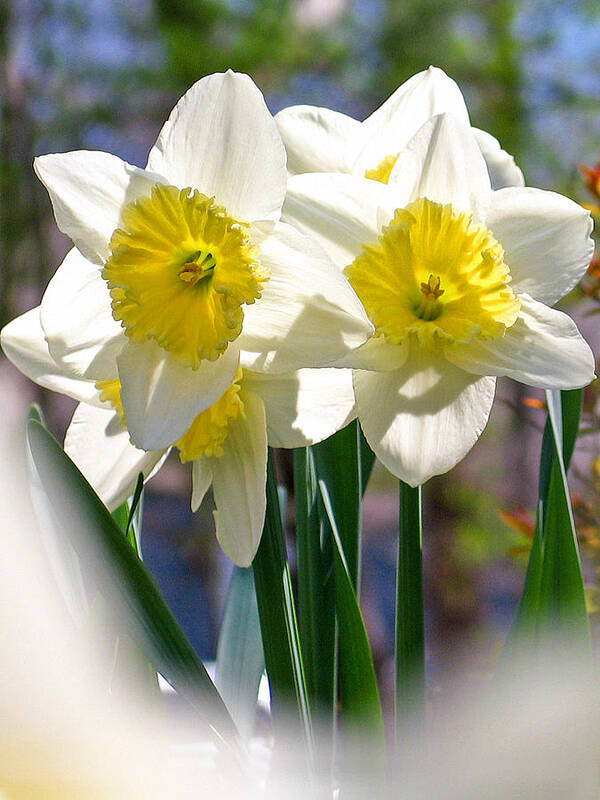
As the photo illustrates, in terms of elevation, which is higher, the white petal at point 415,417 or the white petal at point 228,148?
the white petal at point 228,148

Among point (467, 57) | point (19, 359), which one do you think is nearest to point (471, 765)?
point (19, 359)

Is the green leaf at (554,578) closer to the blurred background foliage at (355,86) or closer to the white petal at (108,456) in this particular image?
the white petal at (108,456)

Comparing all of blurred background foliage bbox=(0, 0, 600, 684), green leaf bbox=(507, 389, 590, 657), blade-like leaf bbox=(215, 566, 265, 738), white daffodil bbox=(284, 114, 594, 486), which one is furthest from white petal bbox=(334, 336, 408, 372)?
blurred background foliage bbox=(0, 0, 600, 684)

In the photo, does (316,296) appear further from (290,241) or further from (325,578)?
(325,578)

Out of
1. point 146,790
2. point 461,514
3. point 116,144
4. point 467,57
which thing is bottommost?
point 461,514

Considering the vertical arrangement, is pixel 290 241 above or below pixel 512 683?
above

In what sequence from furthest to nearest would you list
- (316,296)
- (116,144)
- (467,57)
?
(116,144)
(467,57)
(316,296)

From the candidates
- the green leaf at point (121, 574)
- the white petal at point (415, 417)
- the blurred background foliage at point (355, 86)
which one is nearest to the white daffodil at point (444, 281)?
the white petal at point (415, 417)

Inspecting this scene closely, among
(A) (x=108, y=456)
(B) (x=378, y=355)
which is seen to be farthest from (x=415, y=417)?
(A) (x=108, y=456)
